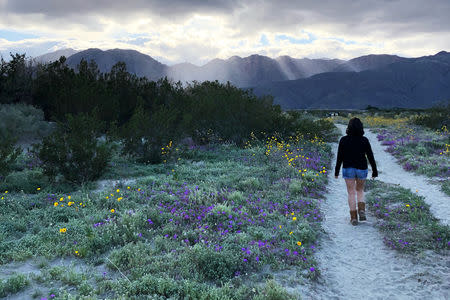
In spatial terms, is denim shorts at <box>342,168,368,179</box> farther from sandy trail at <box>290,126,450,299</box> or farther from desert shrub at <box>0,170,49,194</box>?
desert shrub at <box>0,170,49,194</box>

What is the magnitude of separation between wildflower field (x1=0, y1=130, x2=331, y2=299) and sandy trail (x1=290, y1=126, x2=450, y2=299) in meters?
0.30

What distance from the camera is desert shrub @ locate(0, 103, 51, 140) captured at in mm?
15023

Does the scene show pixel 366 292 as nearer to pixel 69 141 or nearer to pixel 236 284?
pixel 236 284

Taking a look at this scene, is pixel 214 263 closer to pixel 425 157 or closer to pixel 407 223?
pixel 407 223

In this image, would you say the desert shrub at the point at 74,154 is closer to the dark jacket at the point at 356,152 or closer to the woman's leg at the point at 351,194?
the dark jacket at the point at 356,152

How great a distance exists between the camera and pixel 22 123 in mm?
15336

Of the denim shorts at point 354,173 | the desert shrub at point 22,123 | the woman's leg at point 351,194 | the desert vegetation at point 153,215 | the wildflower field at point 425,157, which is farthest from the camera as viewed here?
the desert shrub at point 22,123

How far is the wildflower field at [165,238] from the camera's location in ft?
13.7

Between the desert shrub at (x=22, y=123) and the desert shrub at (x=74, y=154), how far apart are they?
7.23 metres

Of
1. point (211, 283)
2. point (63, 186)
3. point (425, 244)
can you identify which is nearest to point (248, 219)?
point (211, 283)

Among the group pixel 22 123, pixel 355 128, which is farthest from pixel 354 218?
pixel 22 123

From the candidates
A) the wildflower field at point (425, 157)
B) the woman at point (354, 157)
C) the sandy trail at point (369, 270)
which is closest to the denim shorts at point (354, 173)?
the woman at point (354, 157)

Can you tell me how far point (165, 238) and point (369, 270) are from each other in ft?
10.9

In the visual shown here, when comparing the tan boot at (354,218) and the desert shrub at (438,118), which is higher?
the desert shrub at (438,118)
